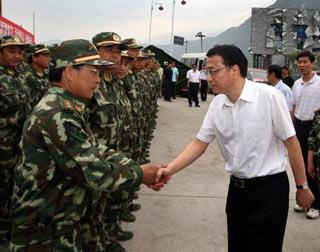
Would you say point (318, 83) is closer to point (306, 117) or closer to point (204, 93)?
point (306, 117)

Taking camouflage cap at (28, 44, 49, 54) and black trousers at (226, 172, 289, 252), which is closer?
black trousers at (226, 172, 289, 252)

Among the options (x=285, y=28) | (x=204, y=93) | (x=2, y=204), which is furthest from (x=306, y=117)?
(x=285, y=28)

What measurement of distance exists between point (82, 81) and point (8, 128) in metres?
2.34

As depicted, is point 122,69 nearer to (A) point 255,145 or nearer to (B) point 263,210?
(A) point 255,145

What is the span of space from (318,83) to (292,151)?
110 inches

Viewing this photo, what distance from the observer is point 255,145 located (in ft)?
8.78

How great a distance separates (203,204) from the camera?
18.2 feet

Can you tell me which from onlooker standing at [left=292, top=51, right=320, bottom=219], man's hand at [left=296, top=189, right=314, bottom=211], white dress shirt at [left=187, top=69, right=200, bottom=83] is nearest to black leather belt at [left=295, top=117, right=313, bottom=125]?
onlooker standing at [left=292, top=51, right=320, bottom=219]

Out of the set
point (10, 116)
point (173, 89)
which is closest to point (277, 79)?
point (10, 116)

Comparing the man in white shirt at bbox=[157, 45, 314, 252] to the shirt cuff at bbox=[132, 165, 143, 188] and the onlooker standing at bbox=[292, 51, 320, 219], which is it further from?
the onlooker standing at bbox=[292, 51, 320, 219]

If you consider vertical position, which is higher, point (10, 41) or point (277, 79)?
point (10, 41)

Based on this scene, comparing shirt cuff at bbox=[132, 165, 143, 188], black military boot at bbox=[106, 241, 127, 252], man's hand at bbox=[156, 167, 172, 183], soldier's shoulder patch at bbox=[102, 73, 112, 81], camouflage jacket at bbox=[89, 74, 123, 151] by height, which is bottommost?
black military boot at bbox=[106, 241, 127, 252]

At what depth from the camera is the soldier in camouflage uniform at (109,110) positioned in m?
3.45

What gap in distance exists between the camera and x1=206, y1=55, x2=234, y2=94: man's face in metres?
2.68
